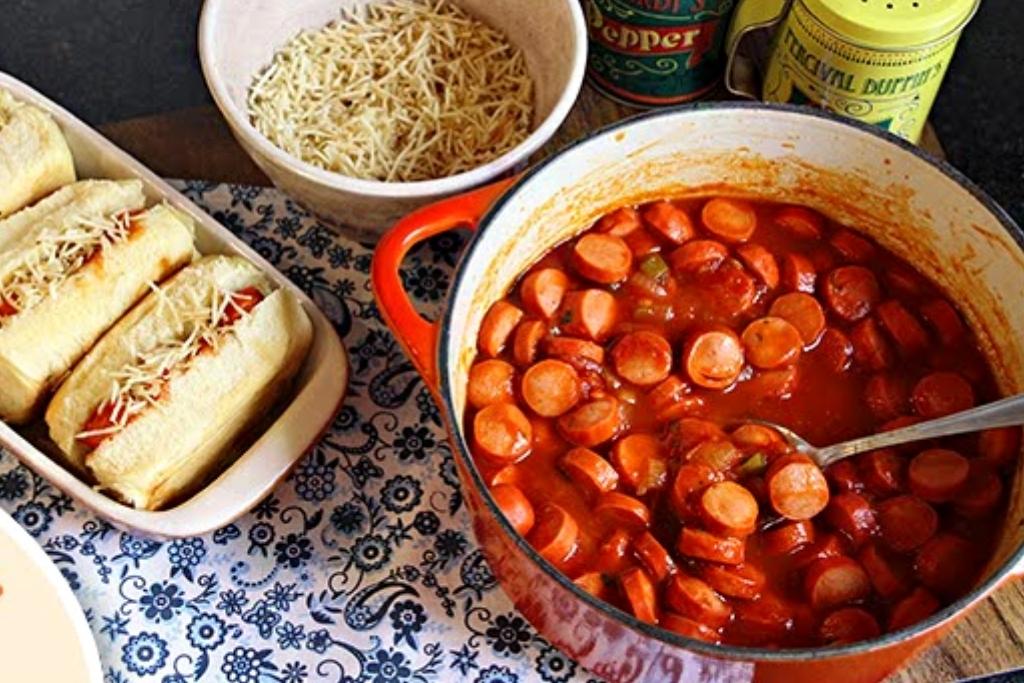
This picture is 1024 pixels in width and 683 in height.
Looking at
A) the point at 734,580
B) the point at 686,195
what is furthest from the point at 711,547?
the point at 686,195

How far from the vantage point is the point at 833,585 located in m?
1.39

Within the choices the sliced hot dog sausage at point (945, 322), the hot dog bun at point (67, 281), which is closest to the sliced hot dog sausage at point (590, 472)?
the sliced hot dog sausage at point (945, 322)

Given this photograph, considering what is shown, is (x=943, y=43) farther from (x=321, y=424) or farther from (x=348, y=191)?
(x=321, y=424)

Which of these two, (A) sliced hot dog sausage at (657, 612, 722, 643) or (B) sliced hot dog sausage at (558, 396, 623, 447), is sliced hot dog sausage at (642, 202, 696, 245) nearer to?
(B) sliced hot dog sausage at (558, 396, 623, 447)

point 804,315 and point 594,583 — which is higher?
point 804,315

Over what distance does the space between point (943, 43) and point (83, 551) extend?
1129 millimetres

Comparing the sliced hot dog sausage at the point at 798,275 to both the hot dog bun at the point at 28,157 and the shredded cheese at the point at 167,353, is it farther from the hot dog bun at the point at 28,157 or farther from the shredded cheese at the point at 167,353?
the hot dog bun at the point at 28,157

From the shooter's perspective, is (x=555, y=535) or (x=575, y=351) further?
(x=575, y=351)

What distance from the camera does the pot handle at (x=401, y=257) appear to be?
1.40 metres

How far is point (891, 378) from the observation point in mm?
1534

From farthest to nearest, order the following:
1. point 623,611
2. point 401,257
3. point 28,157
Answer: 1. point 28,157
2. point 401,257
3. point 623,611

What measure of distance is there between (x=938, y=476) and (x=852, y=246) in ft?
1.03

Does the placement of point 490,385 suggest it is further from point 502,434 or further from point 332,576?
point 332,576

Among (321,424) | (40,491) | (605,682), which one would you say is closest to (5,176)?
(40,491)
